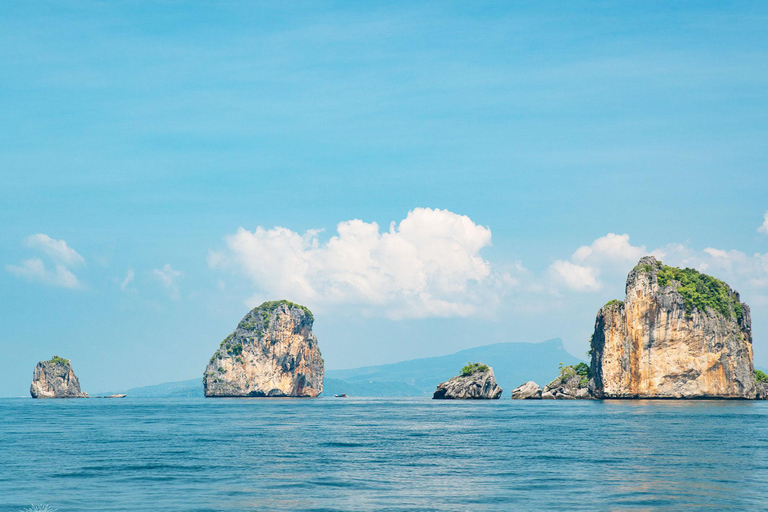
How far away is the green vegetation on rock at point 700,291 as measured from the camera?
172625 millimetres

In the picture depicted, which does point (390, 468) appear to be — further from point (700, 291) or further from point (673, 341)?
point (700, 291)

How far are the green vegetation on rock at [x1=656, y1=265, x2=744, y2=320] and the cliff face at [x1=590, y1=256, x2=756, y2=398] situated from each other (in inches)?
8.8

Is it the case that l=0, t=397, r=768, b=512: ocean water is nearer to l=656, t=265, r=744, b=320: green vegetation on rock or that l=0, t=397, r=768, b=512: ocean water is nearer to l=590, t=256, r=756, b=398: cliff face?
l=590, t=256, r=756, b=398: cliff face

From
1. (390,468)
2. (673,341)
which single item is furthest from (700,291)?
(390,468)

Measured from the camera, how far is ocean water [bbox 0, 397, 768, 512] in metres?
42.6

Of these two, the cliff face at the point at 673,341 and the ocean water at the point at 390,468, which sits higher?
the cliff face at the point at 673,341

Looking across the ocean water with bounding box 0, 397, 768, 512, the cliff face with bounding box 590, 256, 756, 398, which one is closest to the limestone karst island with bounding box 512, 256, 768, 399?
the cliff face with bounding box 590, 256, 756, 398

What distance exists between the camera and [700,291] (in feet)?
580

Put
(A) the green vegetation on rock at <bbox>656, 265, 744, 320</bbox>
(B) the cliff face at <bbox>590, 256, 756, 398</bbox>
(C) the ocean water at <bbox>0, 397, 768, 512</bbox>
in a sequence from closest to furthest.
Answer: (C) the ocean water at <bbox>0, 397, 768, 512</bbox> → (B) the cliff face at <bbox>590, 256, 756, 398</bbox> → (A) the green vegetation on rock at <bbox>656, 265, 744, 320</bbox>

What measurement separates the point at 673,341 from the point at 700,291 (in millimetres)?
14432

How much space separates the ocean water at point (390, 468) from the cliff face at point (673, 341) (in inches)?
3149

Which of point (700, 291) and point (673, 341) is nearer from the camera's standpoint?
point (673, 341)

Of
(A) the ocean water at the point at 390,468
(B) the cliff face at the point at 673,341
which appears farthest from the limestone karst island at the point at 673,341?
(A) the ocean water at the point at 390,468

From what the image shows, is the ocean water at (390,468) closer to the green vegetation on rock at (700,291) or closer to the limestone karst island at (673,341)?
the limestone karst island at (673,341)
